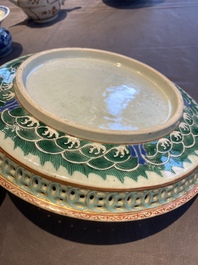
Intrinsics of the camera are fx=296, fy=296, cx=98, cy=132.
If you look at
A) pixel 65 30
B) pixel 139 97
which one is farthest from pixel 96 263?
pixel 65 30

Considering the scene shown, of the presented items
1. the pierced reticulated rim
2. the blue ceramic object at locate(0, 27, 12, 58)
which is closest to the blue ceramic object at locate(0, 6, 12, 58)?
the blue ceramic object at locate(0, 27, 12, 58)

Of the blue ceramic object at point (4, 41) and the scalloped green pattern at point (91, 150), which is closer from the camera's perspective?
the scalloped green pattern at point (91, 150)

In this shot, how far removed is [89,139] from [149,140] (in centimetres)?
10

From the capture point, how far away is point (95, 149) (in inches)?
18.5

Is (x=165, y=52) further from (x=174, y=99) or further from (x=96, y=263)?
(x=96, y=263)

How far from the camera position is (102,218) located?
0.44 m

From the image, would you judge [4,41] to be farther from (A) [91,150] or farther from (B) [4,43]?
(A) [91,150]

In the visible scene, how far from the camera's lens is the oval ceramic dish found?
1.47ft

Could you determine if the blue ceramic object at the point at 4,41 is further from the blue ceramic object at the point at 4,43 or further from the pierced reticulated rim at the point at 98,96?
the pierced reticulated rim at the point at 98,96

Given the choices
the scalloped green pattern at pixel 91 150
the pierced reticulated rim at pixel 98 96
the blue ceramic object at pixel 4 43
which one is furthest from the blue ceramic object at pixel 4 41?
the scalloped green pattern at pixel 91 150

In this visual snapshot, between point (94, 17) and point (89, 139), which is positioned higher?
point (89, 139)

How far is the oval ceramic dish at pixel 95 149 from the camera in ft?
A: 1.47

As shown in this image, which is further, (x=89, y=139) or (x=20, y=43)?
(x=20, y=43)

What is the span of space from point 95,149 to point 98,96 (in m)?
0.16
